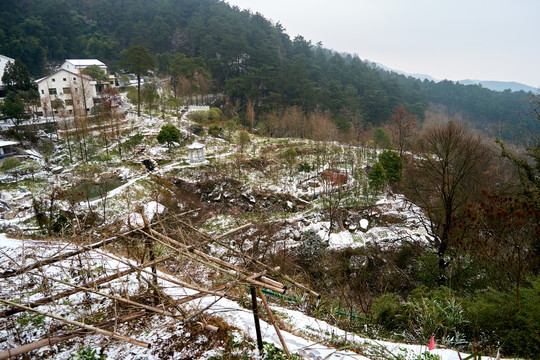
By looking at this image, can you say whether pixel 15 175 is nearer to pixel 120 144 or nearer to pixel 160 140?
pixel 120 144

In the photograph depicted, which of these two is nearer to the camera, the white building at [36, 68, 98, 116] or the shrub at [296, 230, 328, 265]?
the shrub at [296, 230, 328, 265]

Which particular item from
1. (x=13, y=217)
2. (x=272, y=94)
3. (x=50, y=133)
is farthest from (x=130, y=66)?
(x=13, y=217)

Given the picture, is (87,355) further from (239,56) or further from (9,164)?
(239,56)

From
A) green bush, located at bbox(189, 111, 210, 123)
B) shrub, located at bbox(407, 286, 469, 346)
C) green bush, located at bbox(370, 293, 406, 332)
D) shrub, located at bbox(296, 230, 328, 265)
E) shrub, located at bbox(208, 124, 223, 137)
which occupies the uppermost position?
green bush, located at bbox(189, 111, 210, 123)

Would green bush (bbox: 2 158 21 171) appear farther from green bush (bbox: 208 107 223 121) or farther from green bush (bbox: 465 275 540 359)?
green bush (bbox: 465 275 540 359)

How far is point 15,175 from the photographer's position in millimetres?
17016

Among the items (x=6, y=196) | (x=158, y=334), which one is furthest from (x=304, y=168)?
(x=6, y=196)

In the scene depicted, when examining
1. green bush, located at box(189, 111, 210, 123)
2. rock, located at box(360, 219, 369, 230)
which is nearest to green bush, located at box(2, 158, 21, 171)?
green bush, located at box(189, 111, 210, 123)

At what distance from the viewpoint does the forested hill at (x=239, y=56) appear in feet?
105

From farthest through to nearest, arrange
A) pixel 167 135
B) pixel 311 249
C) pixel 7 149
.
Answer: pixel 167 135 < pixel 7 149 < pixel 311 249

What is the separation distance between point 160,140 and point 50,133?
10.1 m

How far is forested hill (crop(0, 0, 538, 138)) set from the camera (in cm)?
3206

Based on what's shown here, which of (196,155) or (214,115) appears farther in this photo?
(214,115)

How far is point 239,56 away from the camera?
3612 cm
